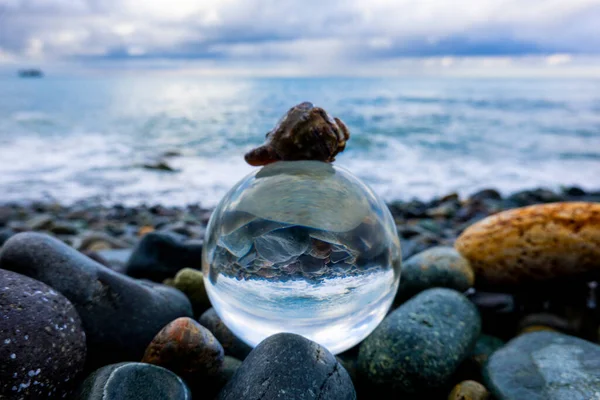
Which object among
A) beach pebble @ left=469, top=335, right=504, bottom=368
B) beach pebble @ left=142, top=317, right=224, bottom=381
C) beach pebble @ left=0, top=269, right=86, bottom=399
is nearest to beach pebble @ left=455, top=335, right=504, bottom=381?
beach pebble @ left=469, top=335, right=504, bottom=368

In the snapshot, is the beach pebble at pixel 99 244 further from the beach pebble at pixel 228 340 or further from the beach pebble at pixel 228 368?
the beach pebble at pixel 228 368

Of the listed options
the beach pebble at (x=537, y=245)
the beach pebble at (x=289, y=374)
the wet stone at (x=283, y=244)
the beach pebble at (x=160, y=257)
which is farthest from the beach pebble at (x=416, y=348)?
the beach pebble at (x=160, y=257)

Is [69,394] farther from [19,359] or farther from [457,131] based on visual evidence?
[457,131]

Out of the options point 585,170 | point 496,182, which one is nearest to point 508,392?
point 496,182

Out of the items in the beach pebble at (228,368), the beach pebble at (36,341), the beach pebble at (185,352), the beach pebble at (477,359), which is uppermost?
the beach pebble at (36,341)

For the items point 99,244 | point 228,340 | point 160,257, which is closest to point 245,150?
point 99,244

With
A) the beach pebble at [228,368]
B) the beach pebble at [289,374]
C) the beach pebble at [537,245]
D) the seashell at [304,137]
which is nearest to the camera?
the beach pebble at [289,374]

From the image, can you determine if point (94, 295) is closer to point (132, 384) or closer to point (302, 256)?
point (132, 384)
